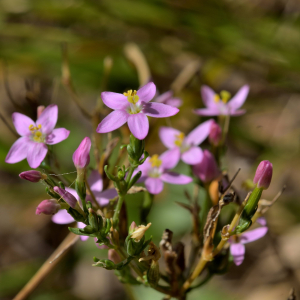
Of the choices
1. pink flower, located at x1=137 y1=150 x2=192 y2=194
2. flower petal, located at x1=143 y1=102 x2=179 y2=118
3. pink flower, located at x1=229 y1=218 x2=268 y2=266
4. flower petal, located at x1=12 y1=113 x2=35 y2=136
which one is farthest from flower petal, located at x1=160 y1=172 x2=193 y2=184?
flower petal, located at x1=12 y1=113 x2=35 y2=136

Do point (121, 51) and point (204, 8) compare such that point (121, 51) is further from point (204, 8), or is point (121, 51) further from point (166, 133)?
point (166, 133)

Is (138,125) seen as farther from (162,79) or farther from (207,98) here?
(162,79)

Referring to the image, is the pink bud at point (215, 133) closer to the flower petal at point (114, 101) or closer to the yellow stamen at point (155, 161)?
the yellow stamen at point (155, 161)

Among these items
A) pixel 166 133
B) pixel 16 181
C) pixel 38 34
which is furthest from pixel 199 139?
A: pixel 16 181

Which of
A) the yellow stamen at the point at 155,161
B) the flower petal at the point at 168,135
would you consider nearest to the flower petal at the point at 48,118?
the yellow stamen at the point at 155,161

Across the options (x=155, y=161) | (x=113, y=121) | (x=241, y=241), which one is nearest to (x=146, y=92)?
(x=113, y=121)

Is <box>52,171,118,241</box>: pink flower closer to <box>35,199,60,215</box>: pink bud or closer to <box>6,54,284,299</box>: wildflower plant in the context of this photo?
<box>6,54,284,299</box>: wildflower plant
